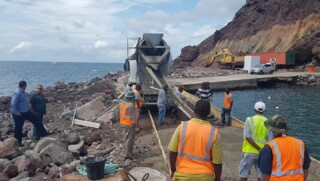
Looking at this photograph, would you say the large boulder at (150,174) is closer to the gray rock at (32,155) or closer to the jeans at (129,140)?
the jeans at (129,140)

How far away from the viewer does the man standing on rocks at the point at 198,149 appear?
426cm

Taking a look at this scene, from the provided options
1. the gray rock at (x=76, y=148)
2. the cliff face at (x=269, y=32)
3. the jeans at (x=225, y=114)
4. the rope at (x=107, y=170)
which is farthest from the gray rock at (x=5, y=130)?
the cliff face at (x=269, y=32)

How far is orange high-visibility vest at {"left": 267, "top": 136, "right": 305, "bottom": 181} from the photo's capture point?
412cm

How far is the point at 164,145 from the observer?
11.0m

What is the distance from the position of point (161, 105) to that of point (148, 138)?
75.0 inches

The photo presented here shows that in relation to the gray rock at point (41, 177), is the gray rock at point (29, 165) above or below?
above

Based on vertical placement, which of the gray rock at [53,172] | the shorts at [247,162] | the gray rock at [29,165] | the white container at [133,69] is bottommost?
the gray rock at [53,172]

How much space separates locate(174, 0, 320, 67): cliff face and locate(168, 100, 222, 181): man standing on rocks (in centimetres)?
5262

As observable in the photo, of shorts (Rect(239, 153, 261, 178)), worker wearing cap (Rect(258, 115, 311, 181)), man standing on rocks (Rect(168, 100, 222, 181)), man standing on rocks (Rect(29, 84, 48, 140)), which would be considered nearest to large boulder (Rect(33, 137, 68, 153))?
man standing on rocks (Rect(29, 84, 48, 140))

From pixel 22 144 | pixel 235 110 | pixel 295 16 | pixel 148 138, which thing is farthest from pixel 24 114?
pixel 295 16

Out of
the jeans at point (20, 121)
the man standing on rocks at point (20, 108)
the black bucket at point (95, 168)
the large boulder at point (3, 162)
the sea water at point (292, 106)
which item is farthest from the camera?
the sea water at point (292, 106)

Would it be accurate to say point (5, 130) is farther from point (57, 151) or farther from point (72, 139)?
point (57, 151)

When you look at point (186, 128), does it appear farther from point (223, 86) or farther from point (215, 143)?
point (223, 86)

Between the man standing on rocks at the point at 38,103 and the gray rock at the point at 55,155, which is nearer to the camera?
the gray rock at the point at 55,155
